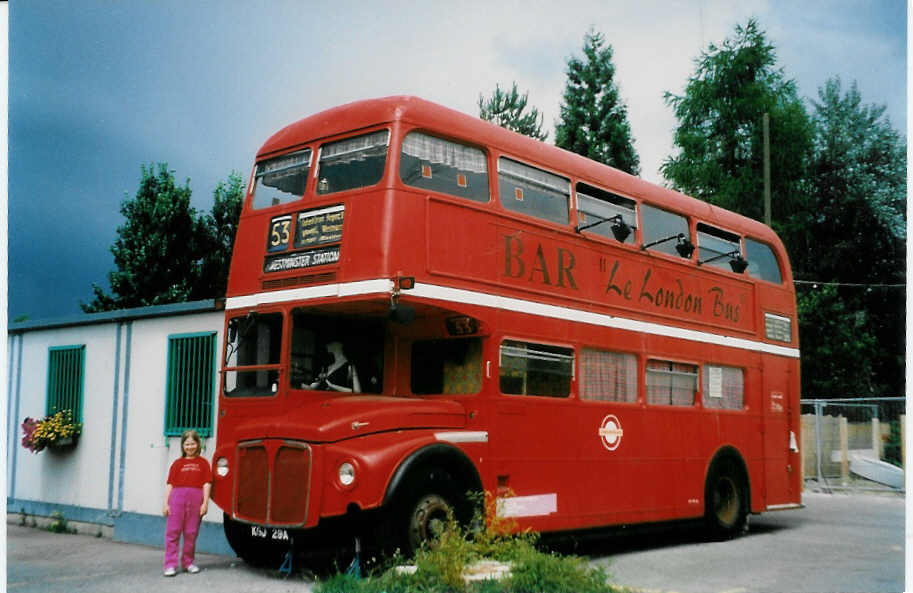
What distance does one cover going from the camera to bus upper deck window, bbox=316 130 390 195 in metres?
9.31

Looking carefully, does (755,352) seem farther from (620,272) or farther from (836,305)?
(836,305)

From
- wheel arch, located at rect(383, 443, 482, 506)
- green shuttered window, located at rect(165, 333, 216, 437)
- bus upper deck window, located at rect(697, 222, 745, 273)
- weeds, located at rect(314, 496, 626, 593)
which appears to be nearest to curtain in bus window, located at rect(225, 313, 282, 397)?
wheel arch, located at rect(383, 443, 482, 506)

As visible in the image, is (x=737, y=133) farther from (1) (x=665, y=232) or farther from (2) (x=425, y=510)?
(2) (x=425, y=510)

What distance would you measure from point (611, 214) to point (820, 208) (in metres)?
7.93

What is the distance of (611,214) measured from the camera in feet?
38.5

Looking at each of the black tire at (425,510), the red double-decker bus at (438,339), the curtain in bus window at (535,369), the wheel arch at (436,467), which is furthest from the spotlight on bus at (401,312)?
the curtain in bus window at (535,369)

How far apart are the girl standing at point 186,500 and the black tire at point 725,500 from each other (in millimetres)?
6286

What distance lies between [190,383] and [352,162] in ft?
13.4

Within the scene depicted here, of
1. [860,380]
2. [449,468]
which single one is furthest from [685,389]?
[860,380]

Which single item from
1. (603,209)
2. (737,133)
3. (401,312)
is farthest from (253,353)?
(737,133)

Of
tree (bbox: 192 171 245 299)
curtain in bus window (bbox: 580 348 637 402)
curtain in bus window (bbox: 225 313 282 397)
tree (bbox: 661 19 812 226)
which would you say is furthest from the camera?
tree (bbox: 192 171 245 299)

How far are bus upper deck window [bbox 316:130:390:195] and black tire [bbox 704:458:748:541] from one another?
242 inches

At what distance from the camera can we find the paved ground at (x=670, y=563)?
9109 mm

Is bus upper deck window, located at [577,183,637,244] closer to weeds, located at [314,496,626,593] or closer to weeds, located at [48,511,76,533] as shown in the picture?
weeds, located at [314,496,626,593]
